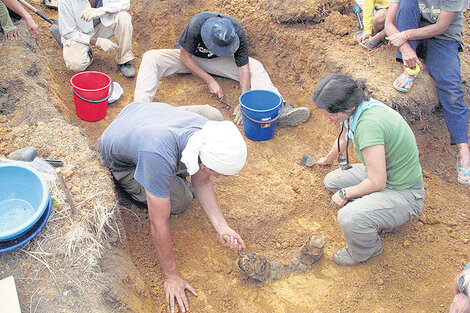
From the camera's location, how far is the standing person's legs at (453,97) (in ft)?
12.3

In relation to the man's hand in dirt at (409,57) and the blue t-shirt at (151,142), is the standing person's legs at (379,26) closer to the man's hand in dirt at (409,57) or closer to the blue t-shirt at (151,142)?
the man's hand in dirt at (409,57)

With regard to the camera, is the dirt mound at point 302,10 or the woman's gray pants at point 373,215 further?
the dirt mound at point 302,10

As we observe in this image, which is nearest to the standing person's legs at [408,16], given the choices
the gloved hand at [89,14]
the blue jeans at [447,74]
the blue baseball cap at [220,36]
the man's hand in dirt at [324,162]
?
the blue jeans at [447,74]

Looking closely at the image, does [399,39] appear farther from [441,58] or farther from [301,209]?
[301,209]

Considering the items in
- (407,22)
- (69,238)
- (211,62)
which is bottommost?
(211,62)

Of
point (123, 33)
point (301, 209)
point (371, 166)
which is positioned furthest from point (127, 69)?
point (371, 166)

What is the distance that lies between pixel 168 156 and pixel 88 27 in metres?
3.14

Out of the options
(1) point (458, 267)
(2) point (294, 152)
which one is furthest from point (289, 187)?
(1) point (458, 267)

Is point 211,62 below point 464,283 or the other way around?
below

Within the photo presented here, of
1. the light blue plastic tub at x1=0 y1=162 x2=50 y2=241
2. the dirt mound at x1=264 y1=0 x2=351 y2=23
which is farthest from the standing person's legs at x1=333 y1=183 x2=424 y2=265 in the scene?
the dirt mound at x1=264 y1=0 x2=351 y2=23

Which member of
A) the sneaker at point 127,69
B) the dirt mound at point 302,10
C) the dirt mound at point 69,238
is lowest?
the sneaker at point 127,69

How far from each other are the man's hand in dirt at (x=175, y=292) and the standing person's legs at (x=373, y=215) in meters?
1.18

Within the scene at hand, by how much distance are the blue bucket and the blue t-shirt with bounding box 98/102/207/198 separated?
1.29 metres

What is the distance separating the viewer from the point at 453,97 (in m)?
3.76
